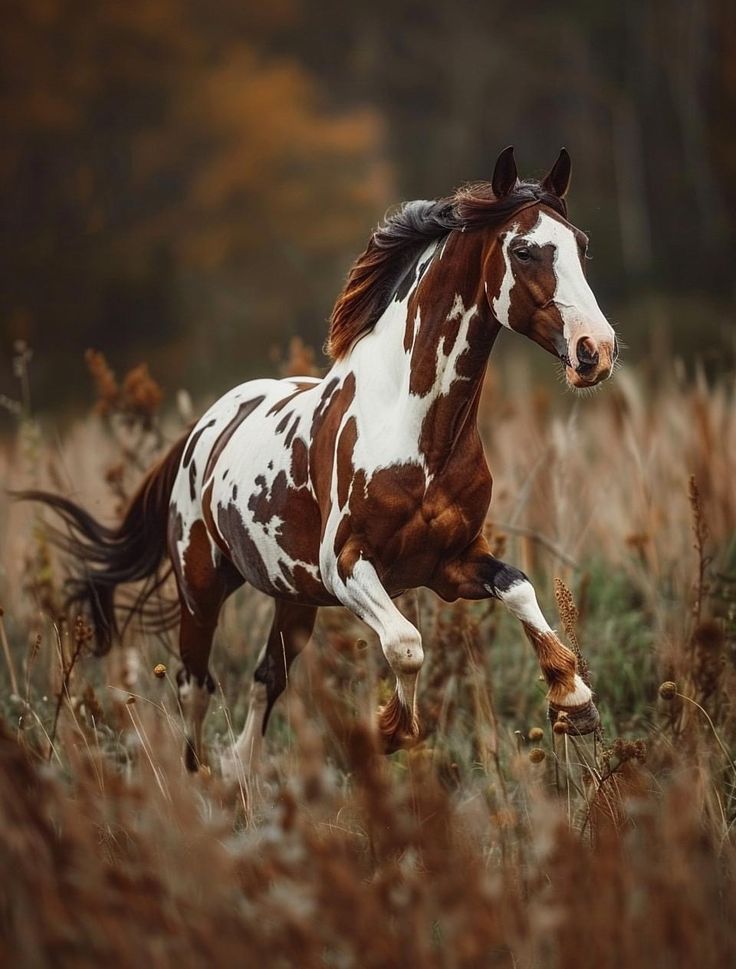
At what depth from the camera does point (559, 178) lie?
2.92 meters

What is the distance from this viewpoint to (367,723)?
2.49 m

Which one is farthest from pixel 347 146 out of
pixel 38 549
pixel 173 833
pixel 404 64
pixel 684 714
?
pixel 173 833

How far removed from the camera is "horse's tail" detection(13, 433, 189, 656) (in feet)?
14.1

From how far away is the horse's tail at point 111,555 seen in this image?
431cm

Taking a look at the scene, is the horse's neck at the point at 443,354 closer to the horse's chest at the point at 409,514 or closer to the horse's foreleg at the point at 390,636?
the horse's chest at the point at 409,514

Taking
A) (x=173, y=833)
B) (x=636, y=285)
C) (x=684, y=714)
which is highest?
(x=636, y=285)

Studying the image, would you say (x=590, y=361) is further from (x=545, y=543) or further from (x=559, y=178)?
(x=545, y=543)

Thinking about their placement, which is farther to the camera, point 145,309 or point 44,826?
point 145,309

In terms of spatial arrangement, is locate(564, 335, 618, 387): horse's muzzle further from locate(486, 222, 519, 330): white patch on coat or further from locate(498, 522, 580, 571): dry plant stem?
locate(498, 522, 580, 571): dry plant stem

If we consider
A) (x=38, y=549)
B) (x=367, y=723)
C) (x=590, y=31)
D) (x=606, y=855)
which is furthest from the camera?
(x=590, y=31)

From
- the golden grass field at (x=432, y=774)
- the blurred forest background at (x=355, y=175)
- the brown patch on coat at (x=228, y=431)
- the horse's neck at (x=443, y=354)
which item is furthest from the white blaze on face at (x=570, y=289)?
the blurred forest background at (x=355, y=175)

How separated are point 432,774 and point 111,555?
2032 millimetres

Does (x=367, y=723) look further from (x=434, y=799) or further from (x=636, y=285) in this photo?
(x=636, y=285)

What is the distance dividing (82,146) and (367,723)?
1644 cm
